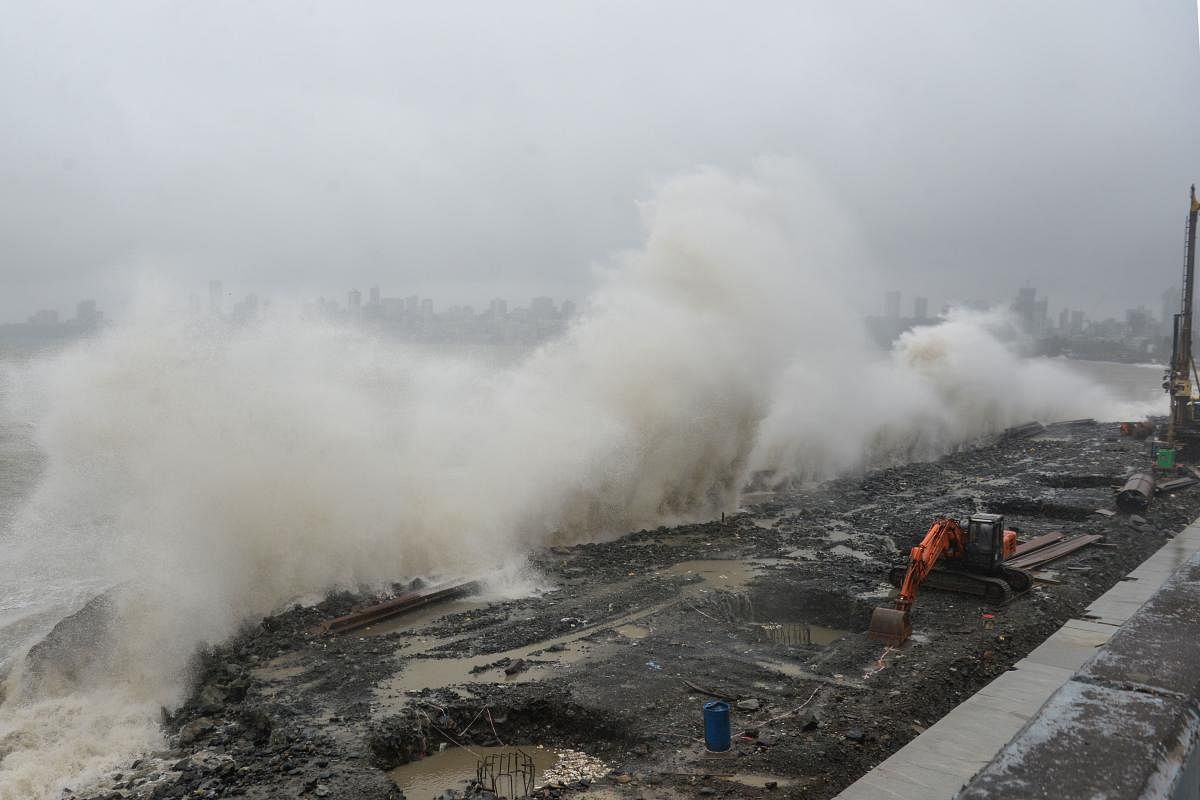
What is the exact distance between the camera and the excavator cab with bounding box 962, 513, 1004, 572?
1395cm

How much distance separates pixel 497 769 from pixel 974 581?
933cm

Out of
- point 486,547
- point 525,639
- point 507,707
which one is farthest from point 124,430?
point 507,707

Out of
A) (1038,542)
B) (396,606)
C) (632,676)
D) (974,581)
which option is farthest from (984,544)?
(396,606)

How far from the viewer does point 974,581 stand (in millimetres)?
13945

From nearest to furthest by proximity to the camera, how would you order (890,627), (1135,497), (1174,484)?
(890,627), (1135,497), (1174,484)

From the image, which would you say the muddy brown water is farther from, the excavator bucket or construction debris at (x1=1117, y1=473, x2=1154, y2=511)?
construction debris at (x1=1117, y1=473, x2=1154, y2=511)

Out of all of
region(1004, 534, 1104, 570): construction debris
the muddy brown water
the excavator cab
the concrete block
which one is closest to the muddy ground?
the muddy brown water

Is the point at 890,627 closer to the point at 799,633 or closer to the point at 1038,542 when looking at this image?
the point at 799,633

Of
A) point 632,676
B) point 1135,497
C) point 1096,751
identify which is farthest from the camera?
point 1135,497

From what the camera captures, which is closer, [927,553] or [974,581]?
[927,553]

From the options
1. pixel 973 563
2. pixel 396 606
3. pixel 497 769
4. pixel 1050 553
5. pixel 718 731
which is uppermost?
pixel 973 563

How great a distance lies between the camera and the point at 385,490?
644 inches

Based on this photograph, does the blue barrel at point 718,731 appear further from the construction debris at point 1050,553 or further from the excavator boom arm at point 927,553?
the construction debris at point 1050,553

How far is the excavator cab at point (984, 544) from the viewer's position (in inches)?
549
